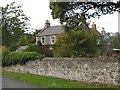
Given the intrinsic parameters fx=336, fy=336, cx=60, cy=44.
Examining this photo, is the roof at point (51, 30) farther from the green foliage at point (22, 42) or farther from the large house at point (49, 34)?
the green foliage at point (22, 42)

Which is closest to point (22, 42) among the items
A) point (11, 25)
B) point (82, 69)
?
point (11, 25)

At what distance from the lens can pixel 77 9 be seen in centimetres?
2052

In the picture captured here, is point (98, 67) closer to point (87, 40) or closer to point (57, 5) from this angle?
point (57, 5)

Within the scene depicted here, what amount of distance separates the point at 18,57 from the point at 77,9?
13393 mm

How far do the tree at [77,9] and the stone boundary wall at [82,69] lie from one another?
2.70m

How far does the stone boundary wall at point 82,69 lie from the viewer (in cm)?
1945

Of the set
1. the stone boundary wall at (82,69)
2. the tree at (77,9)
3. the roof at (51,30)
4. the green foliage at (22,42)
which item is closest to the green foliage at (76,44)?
the stone boundary wall at (82,69)

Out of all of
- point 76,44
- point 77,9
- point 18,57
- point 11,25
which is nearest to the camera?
point 77,9

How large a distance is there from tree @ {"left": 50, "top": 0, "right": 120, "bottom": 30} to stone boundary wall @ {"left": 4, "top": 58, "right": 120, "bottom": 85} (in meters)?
2.70

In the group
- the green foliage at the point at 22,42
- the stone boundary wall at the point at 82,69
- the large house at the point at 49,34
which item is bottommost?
the stone boundary wall at the point at 82,69

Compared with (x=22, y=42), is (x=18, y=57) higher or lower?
lower

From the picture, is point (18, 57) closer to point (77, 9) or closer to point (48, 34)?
point (77, 9)

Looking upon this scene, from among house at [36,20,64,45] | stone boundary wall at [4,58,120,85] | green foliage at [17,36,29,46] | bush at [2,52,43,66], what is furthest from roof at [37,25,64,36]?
stone boundary wall at [4,58,120,85]

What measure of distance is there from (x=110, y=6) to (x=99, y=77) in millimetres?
4355
